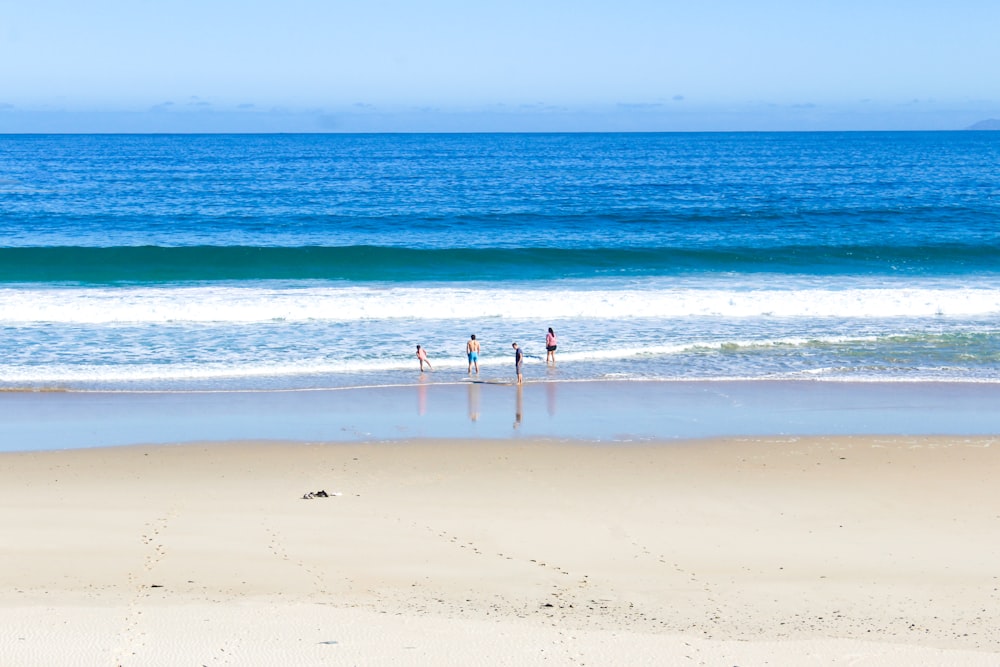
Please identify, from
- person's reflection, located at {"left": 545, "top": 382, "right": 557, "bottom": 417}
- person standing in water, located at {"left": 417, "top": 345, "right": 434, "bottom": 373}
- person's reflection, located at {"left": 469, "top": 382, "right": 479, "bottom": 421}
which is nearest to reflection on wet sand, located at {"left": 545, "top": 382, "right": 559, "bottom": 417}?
person's reflection, located at {"left": 545, "top": 382, "right": 557, "bottom": 417}

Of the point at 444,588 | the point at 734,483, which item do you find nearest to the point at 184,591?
the point at 444,588

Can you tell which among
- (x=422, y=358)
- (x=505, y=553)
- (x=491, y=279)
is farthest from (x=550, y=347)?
(x=491, y=279)

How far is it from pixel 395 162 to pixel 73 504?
78043 mm

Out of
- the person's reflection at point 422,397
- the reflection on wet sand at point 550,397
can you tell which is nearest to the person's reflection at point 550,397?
the reflection on wet sand at point 550,397

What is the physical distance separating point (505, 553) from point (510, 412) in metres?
7.01

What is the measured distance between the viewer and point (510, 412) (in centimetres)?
1703

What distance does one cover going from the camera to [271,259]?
35344 mm

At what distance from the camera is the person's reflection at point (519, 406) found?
1636 centimetres

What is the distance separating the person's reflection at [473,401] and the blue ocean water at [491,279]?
834 millimetres

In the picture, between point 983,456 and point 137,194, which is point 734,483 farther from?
point 137,194

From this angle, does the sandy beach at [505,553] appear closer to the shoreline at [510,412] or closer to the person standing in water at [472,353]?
the shoreline at [510,412]

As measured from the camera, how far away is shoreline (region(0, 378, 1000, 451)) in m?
15.4

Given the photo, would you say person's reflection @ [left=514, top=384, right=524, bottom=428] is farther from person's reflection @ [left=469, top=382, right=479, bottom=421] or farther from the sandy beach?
the sandy beach

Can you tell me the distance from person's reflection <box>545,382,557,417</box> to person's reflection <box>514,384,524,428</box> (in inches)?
17.1
